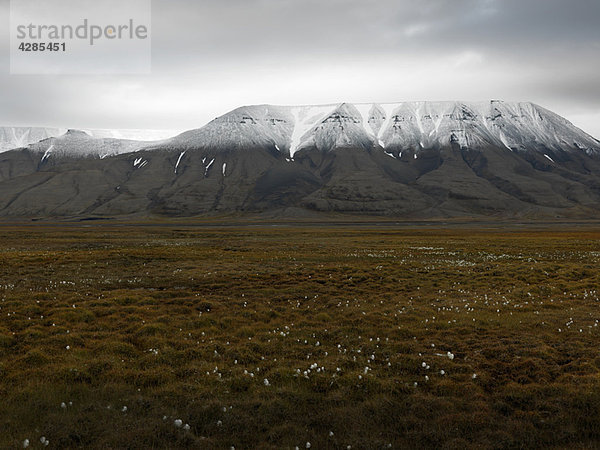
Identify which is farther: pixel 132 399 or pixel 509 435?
pixel 132 399

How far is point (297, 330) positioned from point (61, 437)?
941cm

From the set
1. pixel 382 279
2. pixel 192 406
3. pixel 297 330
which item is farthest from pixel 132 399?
pixel 382 279

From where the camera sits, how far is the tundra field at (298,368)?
948cm

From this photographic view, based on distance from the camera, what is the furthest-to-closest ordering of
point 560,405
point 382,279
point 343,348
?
point 382,279 < point 343,348 < point 560,405

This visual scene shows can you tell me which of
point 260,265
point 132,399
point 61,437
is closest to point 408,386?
point 132,399

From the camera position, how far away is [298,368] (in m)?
12.6

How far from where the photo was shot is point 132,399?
10688 millimetres

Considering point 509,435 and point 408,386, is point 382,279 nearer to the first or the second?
point 408,386

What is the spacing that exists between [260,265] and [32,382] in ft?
84.0

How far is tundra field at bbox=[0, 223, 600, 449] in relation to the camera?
31.1 ft

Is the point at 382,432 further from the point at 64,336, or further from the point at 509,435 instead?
the point at 64,336

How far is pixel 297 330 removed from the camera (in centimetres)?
1644

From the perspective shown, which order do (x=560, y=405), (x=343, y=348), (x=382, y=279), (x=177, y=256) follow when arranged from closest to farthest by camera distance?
(x=560, y=405), (x=343, y=348), (x=382, y=279), (x=177, y=256)

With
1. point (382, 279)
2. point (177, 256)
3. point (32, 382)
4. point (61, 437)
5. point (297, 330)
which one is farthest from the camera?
point (177, 256)
